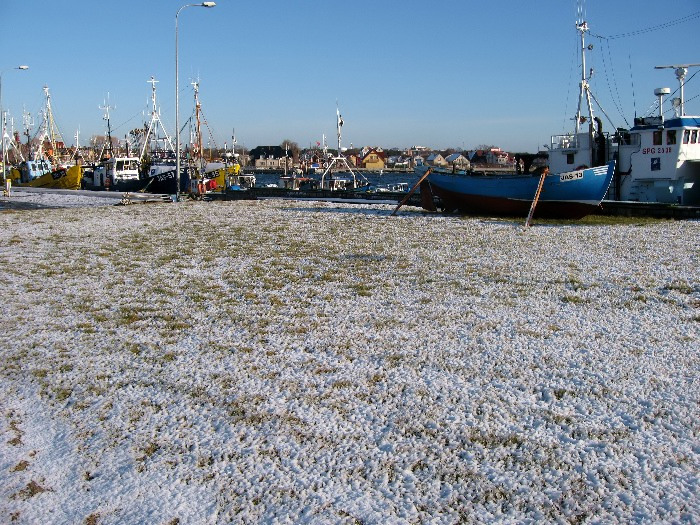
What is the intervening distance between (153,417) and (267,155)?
16120 cm

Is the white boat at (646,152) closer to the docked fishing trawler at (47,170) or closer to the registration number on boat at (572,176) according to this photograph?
the registration number on boat at (572,176)

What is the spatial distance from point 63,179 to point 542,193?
39128mm

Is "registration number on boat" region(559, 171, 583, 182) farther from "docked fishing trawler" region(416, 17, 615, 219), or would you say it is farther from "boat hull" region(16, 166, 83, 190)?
"boat hull" region(16, 166, 83, 190)

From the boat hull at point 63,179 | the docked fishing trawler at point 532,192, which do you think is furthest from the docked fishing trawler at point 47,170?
the docked fishing trawler at point 532,192

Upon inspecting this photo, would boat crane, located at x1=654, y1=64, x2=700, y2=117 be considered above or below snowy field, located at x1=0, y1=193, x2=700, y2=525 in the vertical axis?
above

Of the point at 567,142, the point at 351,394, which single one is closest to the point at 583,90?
the point at 567,142

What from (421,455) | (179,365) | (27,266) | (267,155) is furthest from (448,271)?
(267,155)

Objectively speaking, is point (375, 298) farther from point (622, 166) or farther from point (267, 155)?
point (267, 155)

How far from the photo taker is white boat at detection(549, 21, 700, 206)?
24.0m

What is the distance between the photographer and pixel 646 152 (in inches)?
982

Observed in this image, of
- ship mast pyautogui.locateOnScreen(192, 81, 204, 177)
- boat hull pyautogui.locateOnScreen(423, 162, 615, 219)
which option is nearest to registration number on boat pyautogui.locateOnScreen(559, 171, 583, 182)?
boat hull pyautogui.locateOnScreen(423, 162, 615, 219)

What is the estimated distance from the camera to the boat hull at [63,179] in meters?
46.7

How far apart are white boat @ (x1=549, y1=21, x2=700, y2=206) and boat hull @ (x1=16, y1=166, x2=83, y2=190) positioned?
3427 cm

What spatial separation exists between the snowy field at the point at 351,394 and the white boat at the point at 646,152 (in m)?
15.1
